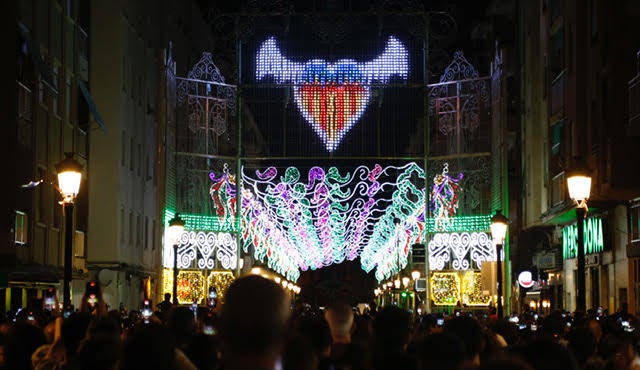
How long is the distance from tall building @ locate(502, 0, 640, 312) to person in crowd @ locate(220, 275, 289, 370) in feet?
95.4

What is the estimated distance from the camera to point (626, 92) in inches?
1388

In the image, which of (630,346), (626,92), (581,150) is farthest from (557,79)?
(630,346)

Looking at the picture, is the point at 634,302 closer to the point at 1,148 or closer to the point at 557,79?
the point at 557,79

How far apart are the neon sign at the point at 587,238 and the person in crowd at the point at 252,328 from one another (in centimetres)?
3859

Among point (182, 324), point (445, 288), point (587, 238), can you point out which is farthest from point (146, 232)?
point (182, 324)

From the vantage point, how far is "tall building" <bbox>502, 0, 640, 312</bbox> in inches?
1398

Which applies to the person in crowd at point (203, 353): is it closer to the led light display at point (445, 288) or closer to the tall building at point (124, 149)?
the tall building at point (124, 149)

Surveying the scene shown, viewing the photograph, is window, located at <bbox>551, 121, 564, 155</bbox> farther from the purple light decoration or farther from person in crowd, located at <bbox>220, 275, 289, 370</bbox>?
person in crowd, located at <bbox>220, 275, 289, 370</bbox>

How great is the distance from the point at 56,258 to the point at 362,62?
15.1 m

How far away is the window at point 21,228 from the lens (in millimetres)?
34312

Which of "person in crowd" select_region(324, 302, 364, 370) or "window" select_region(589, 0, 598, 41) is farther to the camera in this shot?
"window" select_region(589, 0, 598, 41)

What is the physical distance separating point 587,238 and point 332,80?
1082cm

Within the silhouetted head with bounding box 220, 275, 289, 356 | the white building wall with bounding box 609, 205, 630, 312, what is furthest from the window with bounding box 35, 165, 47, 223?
the silhouetted head with bounding box 220, 275, 289, 356

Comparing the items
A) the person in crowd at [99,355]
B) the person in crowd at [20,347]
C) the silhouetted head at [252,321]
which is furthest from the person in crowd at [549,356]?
the person in crowd at [20,347]
